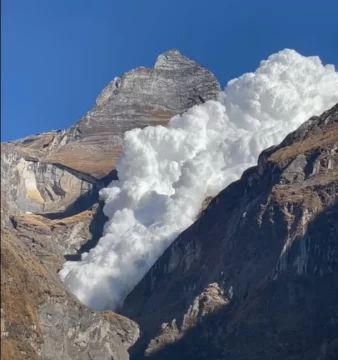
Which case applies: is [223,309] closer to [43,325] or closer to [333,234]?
[333,234]

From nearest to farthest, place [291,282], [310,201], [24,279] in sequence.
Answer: [24,279] < [291,282] < [310,201]

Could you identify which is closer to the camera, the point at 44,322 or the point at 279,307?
the point at 44,322

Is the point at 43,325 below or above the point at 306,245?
below

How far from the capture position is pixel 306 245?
191m

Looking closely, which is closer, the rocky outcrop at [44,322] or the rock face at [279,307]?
the rocky outcrop at [44,322]

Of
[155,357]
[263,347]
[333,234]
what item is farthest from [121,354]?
[333,234]

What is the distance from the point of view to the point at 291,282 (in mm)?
187000

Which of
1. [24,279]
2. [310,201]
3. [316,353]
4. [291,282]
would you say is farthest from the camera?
[310,201]

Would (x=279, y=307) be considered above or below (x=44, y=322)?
above

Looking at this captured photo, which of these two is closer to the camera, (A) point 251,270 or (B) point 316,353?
(B) point 316,353

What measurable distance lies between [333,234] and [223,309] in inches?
765

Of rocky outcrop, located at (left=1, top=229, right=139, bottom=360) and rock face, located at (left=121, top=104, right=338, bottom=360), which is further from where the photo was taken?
rock face, located at (left=121, top=104, right=338, bottom=360)

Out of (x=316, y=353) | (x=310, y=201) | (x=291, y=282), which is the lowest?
(x=316, y=353)

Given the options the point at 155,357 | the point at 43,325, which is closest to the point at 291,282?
the point at 155,357
